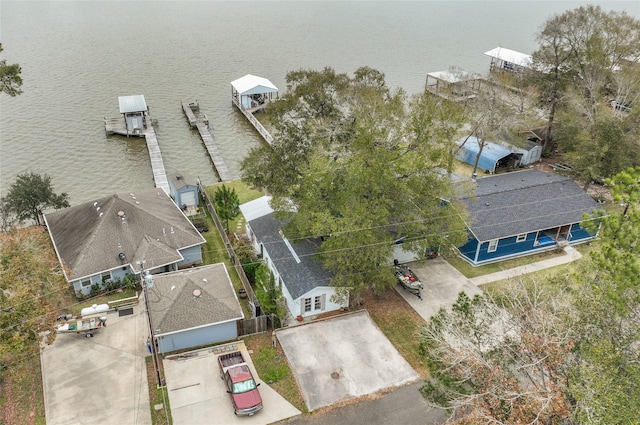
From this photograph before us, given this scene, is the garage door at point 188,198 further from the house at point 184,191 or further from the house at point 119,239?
the house at point 119,239

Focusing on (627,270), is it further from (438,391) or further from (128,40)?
(128,40)

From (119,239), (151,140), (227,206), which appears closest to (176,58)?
(151,140)

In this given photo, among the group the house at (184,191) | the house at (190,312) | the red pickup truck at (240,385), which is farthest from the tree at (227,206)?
the red pickup truck at (240,385)

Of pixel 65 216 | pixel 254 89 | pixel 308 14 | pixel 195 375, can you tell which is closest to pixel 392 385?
pixel 195 375

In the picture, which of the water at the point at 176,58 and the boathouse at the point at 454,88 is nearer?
the water at the point at 176,58

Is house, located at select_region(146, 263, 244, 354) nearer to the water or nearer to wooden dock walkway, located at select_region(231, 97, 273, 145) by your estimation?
the water

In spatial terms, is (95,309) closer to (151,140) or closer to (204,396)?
(204,396)
